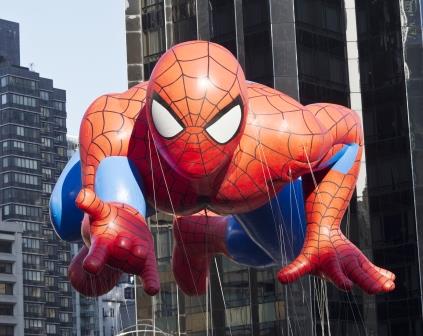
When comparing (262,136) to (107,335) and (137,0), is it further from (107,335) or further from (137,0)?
(107,335)

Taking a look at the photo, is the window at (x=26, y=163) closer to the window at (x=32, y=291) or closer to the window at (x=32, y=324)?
the window at (x=32, y=291)

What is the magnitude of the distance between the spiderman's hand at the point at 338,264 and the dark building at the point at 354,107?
62.0 feet

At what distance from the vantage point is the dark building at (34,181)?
108 m

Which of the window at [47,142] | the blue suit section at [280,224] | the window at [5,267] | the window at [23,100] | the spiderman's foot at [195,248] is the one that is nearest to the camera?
the blue suit section at [280,224]

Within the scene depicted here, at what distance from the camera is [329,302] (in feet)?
117

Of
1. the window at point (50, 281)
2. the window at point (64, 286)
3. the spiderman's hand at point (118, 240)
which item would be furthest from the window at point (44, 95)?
the spiderman's hand at point (118, 240)

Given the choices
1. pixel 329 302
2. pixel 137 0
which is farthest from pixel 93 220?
pixel 137 0

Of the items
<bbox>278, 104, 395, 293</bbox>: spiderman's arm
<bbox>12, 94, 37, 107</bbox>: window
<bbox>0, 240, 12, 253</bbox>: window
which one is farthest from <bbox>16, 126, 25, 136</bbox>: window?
<bbox>278, 104, 395, 293</bbox>: spiderman's arm

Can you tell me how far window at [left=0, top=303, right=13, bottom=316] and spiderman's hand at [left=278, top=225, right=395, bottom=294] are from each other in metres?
80.2

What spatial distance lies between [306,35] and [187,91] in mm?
23125

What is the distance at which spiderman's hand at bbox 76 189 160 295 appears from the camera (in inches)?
582

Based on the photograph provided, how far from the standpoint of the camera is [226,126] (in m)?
14.7

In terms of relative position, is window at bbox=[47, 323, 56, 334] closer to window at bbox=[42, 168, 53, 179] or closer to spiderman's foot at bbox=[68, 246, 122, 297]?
window at bbox=[42, 168, 53, 179]

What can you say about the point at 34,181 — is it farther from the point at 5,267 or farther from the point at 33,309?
the point at 5,267
